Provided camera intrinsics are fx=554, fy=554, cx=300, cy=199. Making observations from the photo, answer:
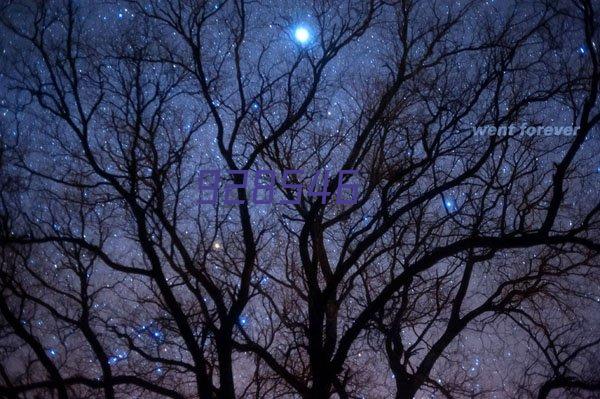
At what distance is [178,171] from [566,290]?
6.10m

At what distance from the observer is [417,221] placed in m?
8.73

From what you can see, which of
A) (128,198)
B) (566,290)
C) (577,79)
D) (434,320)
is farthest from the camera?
(434,320)

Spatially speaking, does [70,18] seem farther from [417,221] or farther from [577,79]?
[577,79]

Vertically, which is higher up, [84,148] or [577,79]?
[84,148]

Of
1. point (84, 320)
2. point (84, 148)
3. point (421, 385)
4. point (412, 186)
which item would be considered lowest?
point (421, 385)

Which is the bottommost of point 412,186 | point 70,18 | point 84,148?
point 412,186

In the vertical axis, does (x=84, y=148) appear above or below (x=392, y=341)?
above

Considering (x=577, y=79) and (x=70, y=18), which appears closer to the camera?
(x=577, y=79)

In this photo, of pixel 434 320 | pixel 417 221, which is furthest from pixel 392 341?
pixel 417 221

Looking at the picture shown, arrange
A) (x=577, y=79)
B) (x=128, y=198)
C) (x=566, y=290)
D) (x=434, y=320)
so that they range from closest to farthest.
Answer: (x=577, y=79), (x=128, y=198), (x=566, y=290), (x=434, y=320)

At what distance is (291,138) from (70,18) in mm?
3604

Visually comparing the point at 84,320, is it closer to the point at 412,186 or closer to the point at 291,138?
the point at 291,138

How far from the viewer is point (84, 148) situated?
780 centimetres

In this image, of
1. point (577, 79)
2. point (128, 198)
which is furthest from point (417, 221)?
point (128, 198)
